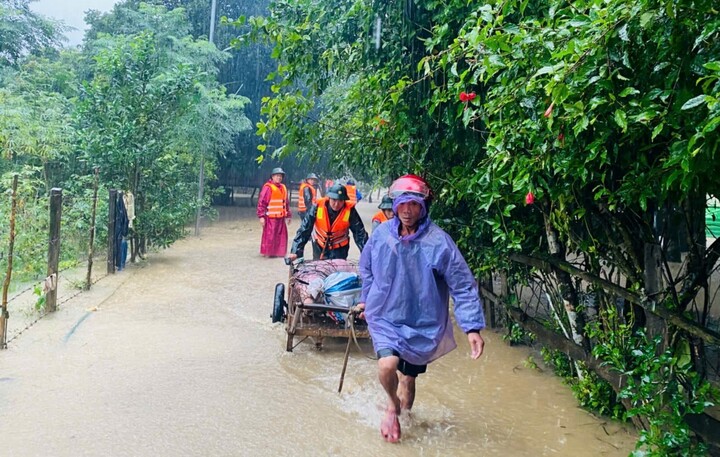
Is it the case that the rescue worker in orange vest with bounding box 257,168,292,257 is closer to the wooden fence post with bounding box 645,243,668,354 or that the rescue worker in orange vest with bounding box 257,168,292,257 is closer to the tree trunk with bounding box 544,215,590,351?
the tree trunk with bounding box 544,215,590,351

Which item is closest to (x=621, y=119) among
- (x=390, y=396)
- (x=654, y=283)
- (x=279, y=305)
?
(x=654, y=283)

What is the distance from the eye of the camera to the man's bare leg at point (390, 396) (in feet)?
13.2

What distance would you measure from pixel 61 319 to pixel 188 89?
208 inches

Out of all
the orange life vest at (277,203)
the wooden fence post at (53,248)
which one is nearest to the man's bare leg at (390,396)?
the wooden fence post at (53,248)

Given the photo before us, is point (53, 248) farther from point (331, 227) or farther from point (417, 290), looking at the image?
point (417, 290)

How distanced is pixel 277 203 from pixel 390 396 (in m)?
8.54

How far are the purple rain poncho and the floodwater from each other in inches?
28.7

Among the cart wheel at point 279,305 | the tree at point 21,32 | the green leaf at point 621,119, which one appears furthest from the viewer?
the tree at point 21,32

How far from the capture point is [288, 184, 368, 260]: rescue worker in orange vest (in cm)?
691

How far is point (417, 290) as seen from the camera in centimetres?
409

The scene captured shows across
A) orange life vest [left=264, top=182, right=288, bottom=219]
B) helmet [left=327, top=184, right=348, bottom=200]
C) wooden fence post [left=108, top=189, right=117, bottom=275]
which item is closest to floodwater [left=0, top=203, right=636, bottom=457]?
helmet [left=327, top=184, right=348, bottom=200]

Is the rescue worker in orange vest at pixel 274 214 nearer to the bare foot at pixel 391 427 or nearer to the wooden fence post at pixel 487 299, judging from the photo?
the wooden fence post at pixel 487 299

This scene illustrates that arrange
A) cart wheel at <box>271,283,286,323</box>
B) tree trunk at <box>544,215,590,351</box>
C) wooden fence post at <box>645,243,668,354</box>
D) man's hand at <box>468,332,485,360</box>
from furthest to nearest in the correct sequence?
cart wheel at <box>271,283,286,323</box> → tree trunk at <box>544,215,590,351</box> → man's hand at <box>468,332,485,360</box> → wooden fence post at <box>645,243,668,354</box>

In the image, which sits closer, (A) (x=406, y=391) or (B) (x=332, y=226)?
(A) (x=406, y=391)
